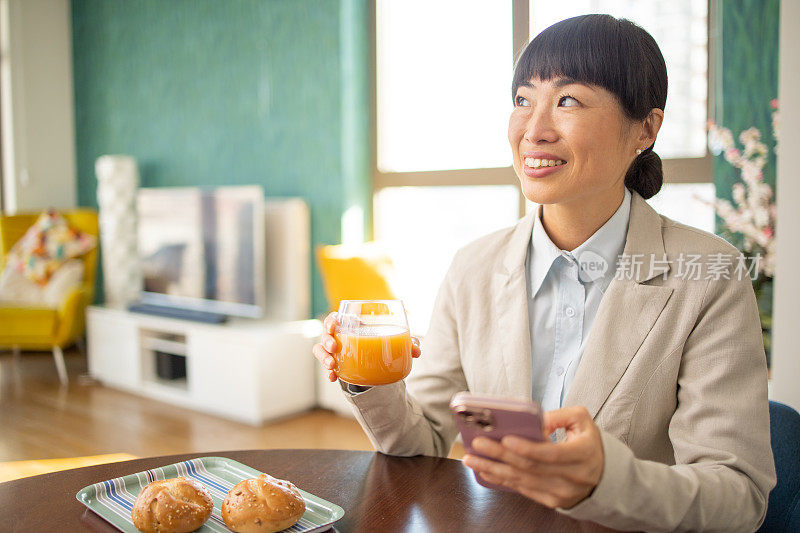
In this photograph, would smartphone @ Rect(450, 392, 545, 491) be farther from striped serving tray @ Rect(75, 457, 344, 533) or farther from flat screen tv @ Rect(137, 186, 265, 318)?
flat screen tv @ Rect(137, 186, 265, 318)

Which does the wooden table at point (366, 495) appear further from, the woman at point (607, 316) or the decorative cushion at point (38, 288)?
the decorative cushion at point (38, 288)

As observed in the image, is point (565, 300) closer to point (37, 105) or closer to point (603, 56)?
point (603, 56)

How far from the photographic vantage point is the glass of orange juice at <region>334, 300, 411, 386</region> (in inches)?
39.0

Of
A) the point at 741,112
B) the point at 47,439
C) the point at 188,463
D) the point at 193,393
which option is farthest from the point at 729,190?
the point at 47,439

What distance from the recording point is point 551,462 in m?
0.71

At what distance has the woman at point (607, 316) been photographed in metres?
0.98

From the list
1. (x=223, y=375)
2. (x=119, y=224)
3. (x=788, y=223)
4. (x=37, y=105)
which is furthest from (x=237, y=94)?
(x=788, y=223)

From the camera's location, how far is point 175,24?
474 cm

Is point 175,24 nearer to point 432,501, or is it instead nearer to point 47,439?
point 47,439

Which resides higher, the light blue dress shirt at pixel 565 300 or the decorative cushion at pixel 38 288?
the light blue dress shirt at pixel 565 300

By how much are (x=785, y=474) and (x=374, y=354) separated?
2.17ft

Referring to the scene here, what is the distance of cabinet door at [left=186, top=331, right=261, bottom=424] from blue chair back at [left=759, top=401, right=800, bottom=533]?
9.12ft

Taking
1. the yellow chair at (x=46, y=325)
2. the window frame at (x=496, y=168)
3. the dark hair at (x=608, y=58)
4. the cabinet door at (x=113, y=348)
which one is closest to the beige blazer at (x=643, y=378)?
the dark hair at (x=608, y=58)

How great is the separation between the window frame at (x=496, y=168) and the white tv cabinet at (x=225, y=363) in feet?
3.21
